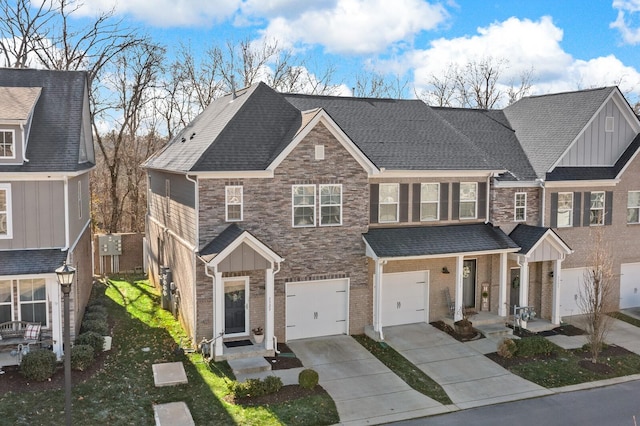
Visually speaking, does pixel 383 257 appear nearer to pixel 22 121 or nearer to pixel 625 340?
pixel 625 340

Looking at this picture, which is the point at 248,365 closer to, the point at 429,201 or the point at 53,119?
the point at 429,201

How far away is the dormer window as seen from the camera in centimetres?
1650

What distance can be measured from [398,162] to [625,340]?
1068 cm

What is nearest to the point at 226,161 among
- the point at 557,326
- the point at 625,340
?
the point at 557,326

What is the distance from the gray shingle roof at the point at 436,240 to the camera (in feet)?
66.1

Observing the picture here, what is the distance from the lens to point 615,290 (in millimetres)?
24984

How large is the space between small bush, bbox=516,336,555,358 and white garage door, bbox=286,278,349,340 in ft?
19.5

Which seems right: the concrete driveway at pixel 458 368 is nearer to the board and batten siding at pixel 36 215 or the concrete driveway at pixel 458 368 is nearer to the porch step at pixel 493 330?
the porch step at pixel 493 330

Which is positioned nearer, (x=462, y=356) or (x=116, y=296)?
(x=462, y=356)

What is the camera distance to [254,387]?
14.8 meters

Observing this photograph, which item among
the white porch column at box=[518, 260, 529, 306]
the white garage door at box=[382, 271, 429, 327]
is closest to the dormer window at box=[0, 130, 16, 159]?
the white garage door at box=[382, 271, 429, 327]

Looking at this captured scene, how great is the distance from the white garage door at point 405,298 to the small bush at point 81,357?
33.9 feet

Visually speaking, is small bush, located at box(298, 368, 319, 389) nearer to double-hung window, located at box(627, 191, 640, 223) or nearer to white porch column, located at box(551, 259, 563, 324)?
white porch column, located at box(551, 259, 563, 324)

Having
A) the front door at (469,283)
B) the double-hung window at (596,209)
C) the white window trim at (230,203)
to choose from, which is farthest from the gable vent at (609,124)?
the white window trim at (230,203)
